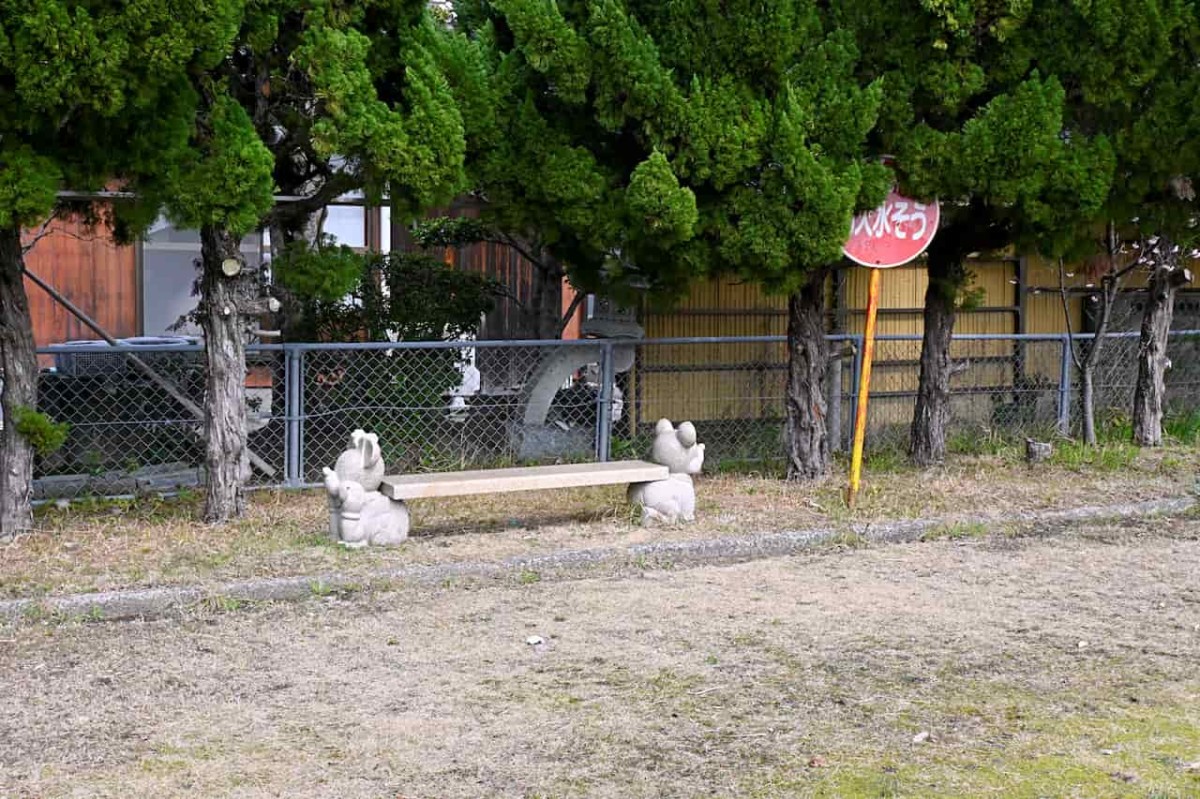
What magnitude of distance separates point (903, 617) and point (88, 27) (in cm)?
490

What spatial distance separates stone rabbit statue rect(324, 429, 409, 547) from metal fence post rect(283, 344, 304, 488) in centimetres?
155

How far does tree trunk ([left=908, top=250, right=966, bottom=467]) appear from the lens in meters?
10.4

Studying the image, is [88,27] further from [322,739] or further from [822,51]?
[822,51]

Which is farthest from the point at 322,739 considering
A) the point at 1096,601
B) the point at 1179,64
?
the point at 1179,64

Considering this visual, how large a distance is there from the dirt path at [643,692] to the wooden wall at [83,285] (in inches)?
304

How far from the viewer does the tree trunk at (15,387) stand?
7367 millimetres

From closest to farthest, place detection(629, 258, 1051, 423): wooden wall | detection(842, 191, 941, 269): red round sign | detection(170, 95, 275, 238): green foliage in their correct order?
1. detection(170, 95, 275, 238): green foliage
2. detection(842, 191, 941, 269): red round sign
3. detection(629, 258, 1051, 423): wooden wall

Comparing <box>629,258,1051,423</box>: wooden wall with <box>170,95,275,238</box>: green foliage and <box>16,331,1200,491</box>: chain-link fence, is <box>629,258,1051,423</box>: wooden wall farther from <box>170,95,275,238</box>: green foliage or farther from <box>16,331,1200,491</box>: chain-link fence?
<box>170,95,275,238</box>: green foliage

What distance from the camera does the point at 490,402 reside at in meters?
10.3

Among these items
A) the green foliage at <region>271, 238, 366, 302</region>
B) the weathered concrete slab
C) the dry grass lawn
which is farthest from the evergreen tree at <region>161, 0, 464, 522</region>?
the weathered concrete slab

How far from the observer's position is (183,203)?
7.18m

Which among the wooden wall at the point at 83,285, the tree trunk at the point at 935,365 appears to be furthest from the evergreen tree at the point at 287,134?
the wooden wall at the point at 83,285

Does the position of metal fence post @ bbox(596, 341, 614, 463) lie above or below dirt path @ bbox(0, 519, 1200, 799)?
above

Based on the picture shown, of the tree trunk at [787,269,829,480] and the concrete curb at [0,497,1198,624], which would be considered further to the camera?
the tree trunk at [787,269,829,480]
